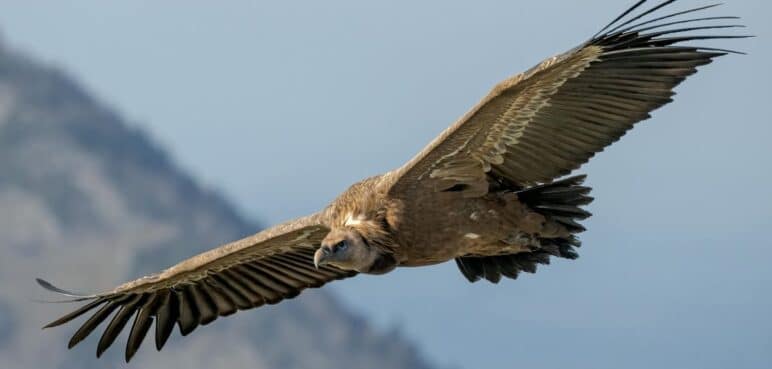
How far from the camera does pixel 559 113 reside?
909 centimetres

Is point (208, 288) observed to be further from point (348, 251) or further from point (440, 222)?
point (440, 222)

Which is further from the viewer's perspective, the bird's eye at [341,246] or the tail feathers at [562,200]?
the tail feathers at [562,200]

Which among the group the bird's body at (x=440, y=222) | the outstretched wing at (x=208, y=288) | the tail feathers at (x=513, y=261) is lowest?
the tail feathers at (x=513, y=261)

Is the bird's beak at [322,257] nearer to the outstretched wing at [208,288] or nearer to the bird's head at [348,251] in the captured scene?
the bird's head at [348,251]

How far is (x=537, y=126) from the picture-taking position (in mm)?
9156

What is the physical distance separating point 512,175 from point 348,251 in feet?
4.05

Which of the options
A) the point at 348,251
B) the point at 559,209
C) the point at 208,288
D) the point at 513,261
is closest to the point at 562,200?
the point at 559,209

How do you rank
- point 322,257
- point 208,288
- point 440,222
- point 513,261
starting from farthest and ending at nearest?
point 208,288 < point 513,261 < point 440,222 < point 322,257

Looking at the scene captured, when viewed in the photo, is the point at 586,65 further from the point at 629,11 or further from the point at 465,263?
the point at 465,263

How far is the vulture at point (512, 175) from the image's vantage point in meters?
8.78

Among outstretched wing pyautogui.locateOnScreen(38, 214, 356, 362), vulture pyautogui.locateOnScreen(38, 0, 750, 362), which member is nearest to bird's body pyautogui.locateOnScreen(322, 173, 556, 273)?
vulture pyautogui.locateOnScreen(38, 0, 750, 362)

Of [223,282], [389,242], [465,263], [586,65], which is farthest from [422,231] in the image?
[223,282]

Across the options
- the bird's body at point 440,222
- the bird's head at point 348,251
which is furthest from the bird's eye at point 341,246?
the bird's body at point 440,222

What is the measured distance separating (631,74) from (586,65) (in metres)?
0.34
